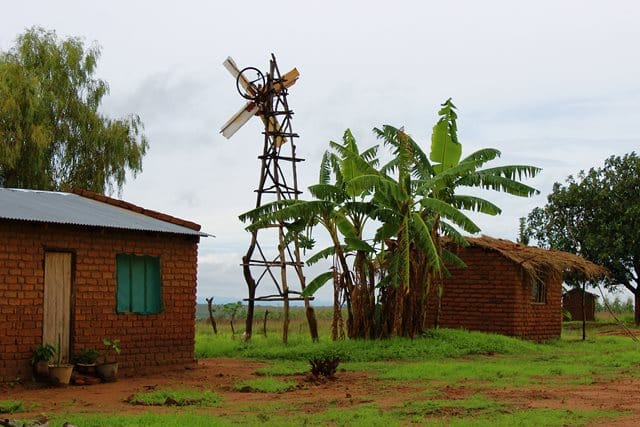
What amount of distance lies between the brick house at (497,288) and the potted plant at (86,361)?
10220 millimetres

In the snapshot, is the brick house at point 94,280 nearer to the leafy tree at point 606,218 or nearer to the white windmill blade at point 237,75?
the white windmill blade at point 237,75

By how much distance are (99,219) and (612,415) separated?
886 centimetres

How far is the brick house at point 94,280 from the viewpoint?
14312 mm

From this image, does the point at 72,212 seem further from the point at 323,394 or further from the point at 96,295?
the point at 323,394

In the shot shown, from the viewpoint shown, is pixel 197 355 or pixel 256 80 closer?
pixel 197 355

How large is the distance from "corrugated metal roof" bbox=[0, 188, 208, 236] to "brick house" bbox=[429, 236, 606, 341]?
8.81 metres

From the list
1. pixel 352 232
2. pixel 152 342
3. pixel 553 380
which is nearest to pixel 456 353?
pixel 352 232

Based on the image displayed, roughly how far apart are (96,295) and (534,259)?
12.3 meters

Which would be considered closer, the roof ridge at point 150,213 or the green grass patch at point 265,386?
the green grass patch at point 265,386

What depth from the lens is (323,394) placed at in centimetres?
1334

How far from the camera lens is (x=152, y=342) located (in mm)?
16672

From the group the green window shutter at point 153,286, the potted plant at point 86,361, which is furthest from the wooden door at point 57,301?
the green window shutter at point 153,286

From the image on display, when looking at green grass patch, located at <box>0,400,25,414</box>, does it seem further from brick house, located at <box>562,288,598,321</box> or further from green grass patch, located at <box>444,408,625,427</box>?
brick house, located at <box>562,288,598,321</box>

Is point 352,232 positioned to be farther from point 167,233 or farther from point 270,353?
point 167,233
